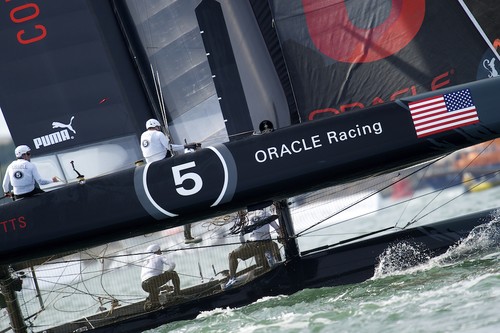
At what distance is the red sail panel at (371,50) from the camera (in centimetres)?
632

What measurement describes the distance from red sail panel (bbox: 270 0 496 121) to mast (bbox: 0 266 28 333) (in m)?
2.37

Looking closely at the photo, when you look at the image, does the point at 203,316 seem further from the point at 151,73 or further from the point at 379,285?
the point at 151,73

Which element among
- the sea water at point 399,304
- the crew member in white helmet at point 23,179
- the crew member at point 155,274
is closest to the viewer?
the sea water at point 399,304

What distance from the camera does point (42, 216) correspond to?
583 cm

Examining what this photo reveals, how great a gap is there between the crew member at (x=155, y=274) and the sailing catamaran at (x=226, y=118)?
0.08 meters

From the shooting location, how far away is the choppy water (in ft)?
15.3

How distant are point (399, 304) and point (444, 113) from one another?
51.8 inches

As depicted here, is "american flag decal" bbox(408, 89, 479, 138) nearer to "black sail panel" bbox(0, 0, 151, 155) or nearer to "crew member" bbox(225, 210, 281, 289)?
"crew member" bbox(225, 210, 281, 289)

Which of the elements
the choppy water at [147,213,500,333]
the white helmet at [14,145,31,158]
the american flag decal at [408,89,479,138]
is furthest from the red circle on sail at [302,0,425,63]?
the white helmet at [14,145,31,158]

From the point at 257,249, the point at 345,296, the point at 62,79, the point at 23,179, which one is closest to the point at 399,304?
the point at 345,296

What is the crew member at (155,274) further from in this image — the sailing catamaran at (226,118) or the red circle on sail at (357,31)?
the red circle on sail at (357,31)

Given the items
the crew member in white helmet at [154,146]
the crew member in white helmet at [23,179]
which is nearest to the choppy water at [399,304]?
the crew member in white helmet at [154,146]

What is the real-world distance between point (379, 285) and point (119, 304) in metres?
1.81

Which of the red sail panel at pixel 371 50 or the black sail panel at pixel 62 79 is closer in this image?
the red sail panel at pixel 371 50
